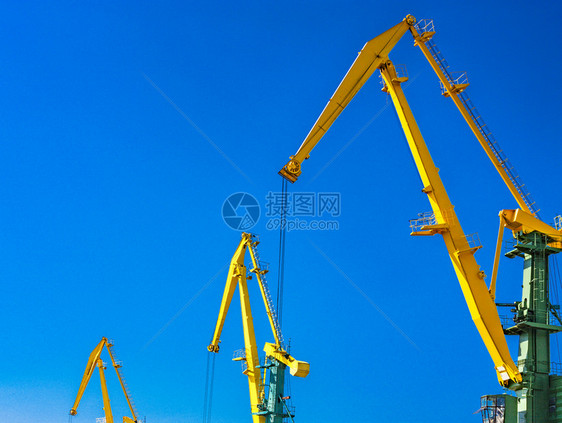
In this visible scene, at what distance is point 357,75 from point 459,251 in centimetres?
1029

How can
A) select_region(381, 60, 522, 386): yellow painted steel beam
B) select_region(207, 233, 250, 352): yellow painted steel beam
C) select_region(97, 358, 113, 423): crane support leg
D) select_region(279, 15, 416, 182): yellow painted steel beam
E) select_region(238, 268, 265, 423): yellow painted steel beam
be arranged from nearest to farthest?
select_region(381, 60, 522, 386): yellow painted steel beam < select_region(279, 15, 416, 182): yellow painted steel beam < select_region(238, 268, 265, 423): yellow painted steel beam < select_region(207, 233, 250, 352): yellow painted steel beam < select_region(97, 358, 113, 423): crane support leg

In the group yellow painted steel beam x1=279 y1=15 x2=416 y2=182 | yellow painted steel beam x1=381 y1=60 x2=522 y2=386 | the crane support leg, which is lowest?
the crane support leg

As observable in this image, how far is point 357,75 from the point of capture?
31906 mm

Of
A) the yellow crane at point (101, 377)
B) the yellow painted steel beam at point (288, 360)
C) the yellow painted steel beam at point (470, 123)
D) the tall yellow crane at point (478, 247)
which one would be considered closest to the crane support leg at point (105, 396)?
the yellow crane at point (101, 377)

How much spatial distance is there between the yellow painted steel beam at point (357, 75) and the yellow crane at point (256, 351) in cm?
1197

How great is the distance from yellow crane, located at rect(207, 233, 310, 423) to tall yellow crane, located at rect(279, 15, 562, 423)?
1048cm

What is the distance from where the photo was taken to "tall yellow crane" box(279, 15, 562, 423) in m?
28.3

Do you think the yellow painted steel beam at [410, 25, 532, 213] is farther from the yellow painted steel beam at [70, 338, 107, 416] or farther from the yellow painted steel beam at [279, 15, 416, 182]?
the yellow painted steel beam at [70, 338, 107, 416]

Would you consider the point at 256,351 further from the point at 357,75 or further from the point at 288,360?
the point at 357,75

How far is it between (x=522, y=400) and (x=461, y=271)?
6.44 metres

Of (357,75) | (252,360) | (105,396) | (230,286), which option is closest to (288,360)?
(252,360)

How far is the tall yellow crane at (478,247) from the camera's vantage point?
93.0ft

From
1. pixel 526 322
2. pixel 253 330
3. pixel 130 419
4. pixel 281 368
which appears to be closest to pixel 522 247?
pixel 526 322

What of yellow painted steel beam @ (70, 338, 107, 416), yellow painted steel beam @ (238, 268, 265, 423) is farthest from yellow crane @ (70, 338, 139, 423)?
yellow painted steel beam @ (238, 268, 265, 423)
